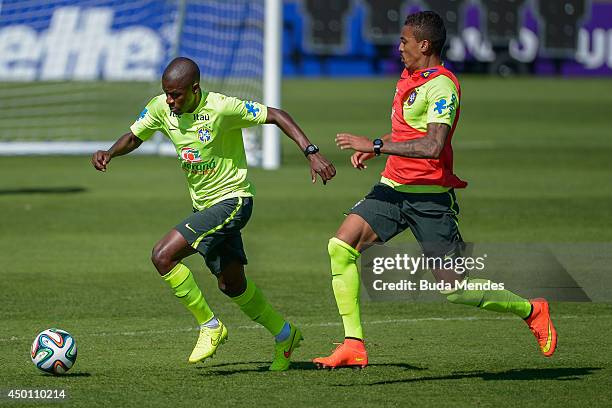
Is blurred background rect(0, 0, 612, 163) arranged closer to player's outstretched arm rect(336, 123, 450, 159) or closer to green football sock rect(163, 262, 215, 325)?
green football sock rect(163, 262, 215, 325)

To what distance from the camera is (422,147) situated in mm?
7148

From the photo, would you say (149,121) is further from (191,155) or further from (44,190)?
(44,190)

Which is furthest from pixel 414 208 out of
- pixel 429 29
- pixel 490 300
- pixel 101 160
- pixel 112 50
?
pixel 112 50

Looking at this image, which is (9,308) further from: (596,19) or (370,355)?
(596,19)

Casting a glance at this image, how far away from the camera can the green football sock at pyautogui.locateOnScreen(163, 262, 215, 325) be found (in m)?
7.59

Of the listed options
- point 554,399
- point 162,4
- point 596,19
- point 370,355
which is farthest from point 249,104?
point 596,19

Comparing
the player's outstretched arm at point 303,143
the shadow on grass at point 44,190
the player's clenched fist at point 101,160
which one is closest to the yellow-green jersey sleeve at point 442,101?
the player's outstretched arm at point 303,143

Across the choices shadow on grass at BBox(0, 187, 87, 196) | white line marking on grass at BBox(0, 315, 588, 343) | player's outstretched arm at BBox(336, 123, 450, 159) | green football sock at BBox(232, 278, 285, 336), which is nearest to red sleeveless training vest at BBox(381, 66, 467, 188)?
player's outstretched arm at BBox(336, 123, 450, 159)

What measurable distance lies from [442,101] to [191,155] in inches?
62.8

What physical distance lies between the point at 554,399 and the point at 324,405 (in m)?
1.30

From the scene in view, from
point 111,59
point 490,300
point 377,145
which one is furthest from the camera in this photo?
point 111,59

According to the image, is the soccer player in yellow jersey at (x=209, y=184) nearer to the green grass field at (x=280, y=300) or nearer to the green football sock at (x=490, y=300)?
the green grass field at (x=280, y=300)

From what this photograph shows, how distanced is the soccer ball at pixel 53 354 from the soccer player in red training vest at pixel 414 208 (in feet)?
4.94

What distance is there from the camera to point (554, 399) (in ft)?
22.6
